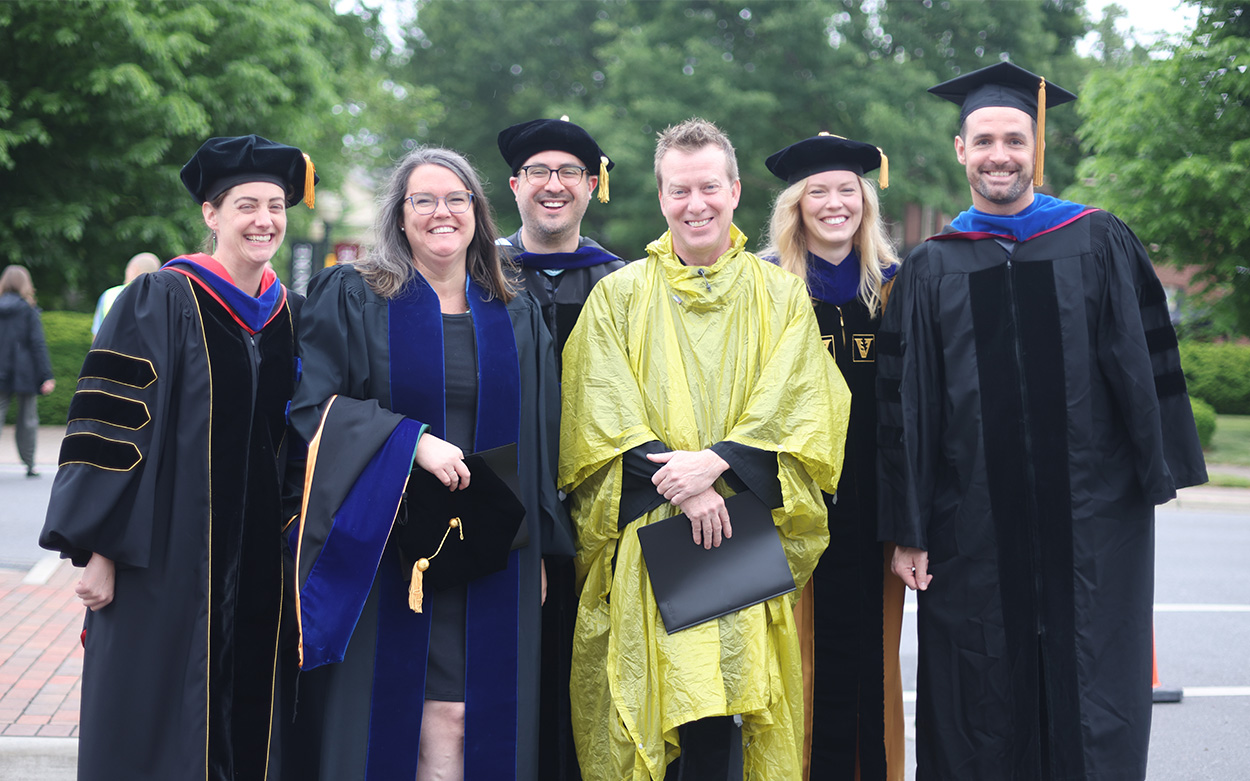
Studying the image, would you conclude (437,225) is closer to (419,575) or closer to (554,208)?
(554,208)

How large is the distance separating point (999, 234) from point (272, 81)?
1362 centimetres

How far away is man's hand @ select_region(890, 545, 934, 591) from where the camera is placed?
10.3ft

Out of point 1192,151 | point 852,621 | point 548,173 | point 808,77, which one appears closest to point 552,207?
point 548,173

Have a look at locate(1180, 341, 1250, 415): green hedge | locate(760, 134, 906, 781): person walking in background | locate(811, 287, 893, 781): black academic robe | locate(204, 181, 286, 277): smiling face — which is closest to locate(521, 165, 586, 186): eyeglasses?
locate(760, 134, 906, 781): person walking in background

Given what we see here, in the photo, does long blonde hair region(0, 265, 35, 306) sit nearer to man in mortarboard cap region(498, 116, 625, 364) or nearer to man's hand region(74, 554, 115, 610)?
man in mortarboard cap region(498, 116, 625, 364)

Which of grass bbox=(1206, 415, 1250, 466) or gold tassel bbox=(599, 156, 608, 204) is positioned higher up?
gold tassel bbox=(599, 156, 608, 204)

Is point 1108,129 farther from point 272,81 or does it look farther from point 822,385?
point 822,385

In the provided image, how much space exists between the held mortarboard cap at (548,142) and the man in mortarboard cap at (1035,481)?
53.8 inches

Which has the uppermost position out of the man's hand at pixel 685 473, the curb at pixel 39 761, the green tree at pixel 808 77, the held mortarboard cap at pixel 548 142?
the green tree at pixel 808 77

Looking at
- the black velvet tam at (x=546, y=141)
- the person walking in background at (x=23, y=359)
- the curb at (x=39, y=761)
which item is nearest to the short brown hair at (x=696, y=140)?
the black velvet tam at (x=546, y=141)

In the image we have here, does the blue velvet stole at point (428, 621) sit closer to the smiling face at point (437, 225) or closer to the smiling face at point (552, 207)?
the smiling face at point (437, 225)

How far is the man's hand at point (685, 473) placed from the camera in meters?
2.76

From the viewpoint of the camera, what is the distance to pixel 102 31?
13.1 metres

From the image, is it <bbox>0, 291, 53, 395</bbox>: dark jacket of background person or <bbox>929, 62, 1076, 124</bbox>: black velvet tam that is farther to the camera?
<bbox>0, 291, 53, 395</bbox>: dark jacket of background person
